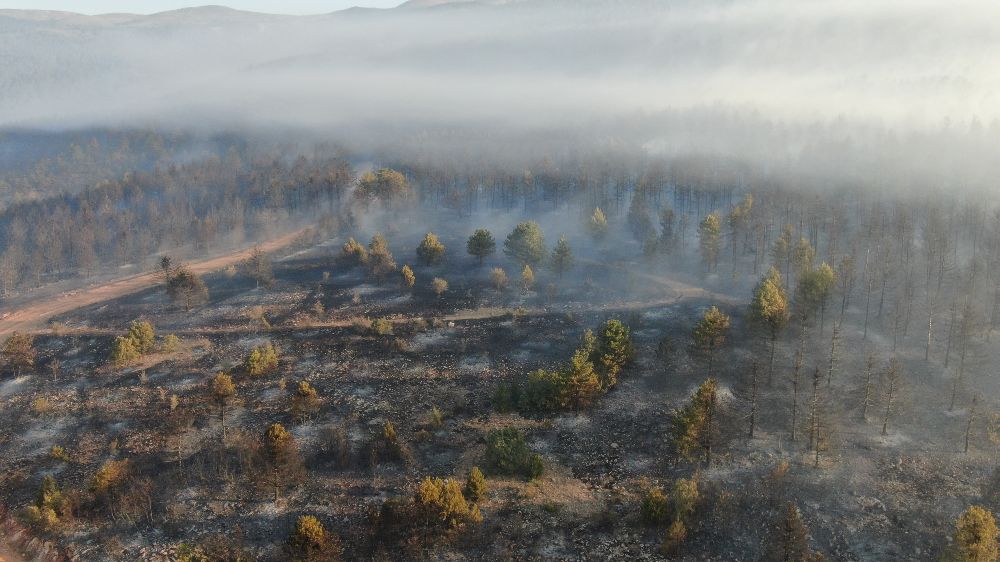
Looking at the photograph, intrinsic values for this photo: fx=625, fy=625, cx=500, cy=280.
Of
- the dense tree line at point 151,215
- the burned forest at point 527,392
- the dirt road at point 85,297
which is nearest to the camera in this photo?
the burned forest at point 527,392

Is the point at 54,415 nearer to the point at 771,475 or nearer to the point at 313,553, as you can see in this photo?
the point at 313,553

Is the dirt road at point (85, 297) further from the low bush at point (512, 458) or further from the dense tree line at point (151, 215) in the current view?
the low bush at point (512, 458)

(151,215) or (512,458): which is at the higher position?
(151,215)

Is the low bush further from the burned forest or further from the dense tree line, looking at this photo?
the dense tree line

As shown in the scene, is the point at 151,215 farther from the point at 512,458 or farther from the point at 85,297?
the point at 512,458

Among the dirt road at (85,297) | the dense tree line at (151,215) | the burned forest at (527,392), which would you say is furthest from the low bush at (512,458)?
the dense tree line at (151,215)

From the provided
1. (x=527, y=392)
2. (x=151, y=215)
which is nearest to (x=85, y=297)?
(x=151, y=215)

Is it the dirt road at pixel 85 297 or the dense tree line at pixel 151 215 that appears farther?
the dense tree line at pixel 151 215

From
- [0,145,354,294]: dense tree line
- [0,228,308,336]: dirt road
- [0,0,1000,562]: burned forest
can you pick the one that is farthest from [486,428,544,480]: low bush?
[0,145,354,294]: dense tree line

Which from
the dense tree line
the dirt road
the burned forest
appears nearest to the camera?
the burned forest
